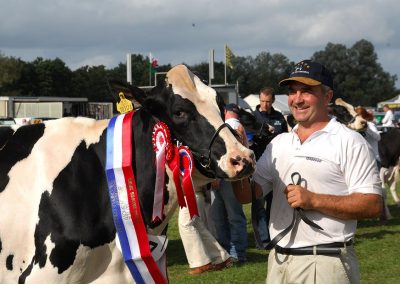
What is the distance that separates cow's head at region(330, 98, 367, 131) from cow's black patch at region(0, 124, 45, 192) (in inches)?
331

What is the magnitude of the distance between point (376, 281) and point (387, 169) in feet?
23.8

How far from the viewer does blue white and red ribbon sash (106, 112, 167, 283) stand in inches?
149

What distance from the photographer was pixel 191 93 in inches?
152

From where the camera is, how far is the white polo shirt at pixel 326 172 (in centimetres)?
364

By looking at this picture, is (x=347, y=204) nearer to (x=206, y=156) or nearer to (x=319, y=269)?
(x=319, y=269)

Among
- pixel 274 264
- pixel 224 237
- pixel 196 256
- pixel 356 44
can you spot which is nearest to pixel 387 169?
pixel 224 237

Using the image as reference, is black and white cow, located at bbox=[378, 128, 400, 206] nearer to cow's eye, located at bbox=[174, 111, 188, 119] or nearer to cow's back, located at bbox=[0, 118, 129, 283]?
cow's eye, located at bbox=[174, 111, 188, 119]

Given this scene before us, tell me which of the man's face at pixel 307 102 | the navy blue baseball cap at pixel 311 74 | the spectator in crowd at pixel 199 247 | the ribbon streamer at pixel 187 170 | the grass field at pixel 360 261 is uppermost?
the navy blue baseball cap at pixel 311 74

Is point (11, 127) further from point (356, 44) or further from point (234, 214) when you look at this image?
point (356, 44)

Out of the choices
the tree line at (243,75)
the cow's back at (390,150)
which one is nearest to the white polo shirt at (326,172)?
the cow's back at (390,150)

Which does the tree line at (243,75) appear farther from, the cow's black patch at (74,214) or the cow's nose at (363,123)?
the cow's black patch at (74,214)

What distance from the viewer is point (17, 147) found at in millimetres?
3965

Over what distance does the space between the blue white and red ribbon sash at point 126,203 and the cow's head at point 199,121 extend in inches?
10.8

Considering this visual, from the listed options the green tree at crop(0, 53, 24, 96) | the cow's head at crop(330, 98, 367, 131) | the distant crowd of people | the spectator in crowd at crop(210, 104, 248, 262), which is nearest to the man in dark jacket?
the spectator in crowd at crop(210, 104, 248, 262)
